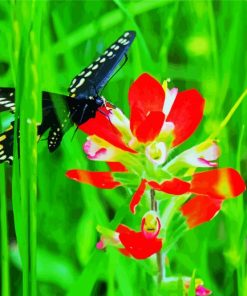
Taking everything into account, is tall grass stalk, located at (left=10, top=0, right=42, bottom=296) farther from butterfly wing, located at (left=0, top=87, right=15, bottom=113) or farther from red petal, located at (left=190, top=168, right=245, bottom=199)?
red petal, located at (left=190, top=168, right=245, bottom=199)

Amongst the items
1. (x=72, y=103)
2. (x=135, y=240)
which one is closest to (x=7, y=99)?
(x=72, y=103)

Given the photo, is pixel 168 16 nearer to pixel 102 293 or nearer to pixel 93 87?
pixel 93 87

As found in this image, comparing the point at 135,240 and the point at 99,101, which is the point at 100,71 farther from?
the point at 135,240

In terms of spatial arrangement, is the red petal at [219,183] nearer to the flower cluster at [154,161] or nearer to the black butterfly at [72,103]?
the flower cluster at [154,161]

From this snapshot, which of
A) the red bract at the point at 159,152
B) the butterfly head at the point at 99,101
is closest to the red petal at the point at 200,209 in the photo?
the red bract at the point at 159,152

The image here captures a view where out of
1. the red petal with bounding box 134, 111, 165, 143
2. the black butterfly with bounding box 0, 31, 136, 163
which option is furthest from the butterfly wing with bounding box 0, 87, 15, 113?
the red petal with bounding box 134, 111, 165, 143

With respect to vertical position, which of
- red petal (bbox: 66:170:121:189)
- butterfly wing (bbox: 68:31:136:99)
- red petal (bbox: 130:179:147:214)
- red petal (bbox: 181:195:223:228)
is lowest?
red petal (bbox: 181:195:223:228)
